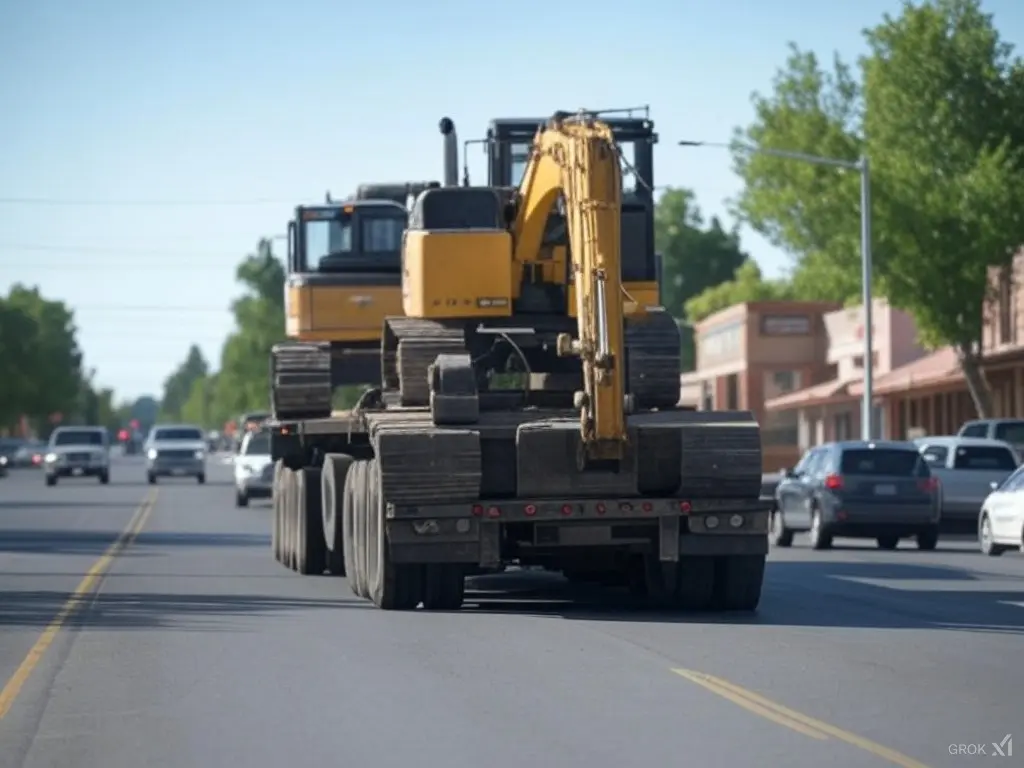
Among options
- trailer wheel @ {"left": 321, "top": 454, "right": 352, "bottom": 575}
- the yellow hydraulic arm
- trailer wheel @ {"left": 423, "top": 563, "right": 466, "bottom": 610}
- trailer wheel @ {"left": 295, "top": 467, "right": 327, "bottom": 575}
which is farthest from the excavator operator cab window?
trailer wheel @ {"left": 423, "top": 563, "right": 466, "bottom": 610}

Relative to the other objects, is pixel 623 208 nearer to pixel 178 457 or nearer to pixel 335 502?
pixel 335 502

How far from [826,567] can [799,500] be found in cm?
598

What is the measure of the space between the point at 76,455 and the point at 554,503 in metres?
56.7

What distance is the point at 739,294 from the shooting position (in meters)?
132

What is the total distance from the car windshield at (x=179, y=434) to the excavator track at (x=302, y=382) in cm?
4922

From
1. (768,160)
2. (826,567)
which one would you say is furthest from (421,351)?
(768,160)

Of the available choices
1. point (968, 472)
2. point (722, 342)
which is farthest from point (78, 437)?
point (968, 472)

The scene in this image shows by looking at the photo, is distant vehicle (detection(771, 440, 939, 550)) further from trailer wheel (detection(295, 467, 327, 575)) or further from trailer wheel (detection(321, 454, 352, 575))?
trailer wheel (detection(321, 454, 352, 575))

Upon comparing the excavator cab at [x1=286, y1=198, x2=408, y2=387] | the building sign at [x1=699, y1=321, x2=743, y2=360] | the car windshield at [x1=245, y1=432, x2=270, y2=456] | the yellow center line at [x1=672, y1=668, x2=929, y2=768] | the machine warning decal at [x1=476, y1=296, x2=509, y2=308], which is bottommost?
the yellow center line at [x1=672, y1=668, x2=929, y2=768]

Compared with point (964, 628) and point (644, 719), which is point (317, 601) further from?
point (644, 719)

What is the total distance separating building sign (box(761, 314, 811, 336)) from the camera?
87938mm

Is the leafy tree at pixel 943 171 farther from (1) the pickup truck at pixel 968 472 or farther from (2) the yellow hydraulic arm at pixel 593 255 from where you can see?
(2) the yellow hydraulic arm at pixel 593 255

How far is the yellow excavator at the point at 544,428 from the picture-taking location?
63.7 feet

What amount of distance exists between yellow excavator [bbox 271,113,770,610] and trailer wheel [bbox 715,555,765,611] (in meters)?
0.02
